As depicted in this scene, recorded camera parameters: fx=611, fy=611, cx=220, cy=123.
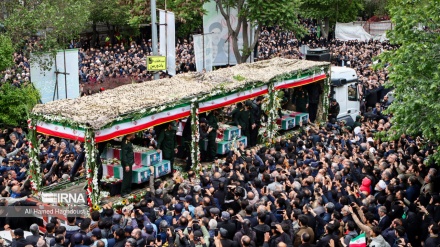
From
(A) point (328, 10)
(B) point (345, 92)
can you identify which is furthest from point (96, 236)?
(A) point (328, 10)

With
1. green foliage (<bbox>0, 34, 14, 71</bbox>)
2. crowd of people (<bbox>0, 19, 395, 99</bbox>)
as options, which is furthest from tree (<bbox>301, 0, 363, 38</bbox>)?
green foliage (<bbox>0, 34, 14, 71</bbox>)

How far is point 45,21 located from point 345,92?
35.8ft

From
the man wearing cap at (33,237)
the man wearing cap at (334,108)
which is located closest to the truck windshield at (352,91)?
the man wearing cap at (334,108)

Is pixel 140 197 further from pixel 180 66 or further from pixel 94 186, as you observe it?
pixel 180 66

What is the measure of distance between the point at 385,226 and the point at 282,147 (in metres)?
6.13

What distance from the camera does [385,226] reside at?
1127 centimetres

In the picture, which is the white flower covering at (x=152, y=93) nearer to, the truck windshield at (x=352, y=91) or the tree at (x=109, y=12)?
the truck windshield at (x=352, y=91)

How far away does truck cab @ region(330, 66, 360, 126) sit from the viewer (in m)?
21.0

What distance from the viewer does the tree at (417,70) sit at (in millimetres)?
11992

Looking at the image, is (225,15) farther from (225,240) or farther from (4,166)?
(225,240)

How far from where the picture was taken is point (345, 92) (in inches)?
840

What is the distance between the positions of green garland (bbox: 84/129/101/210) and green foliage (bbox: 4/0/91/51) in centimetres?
1010

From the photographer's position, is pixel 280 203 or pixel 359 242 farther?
pixel 280 203

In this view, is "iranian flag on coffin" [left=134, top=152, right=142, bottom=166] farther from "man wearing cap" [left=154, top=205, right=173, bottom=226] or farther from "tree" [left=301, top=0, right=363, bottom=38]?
"tree" [left=301, top=0, right=363, bottom=38]
